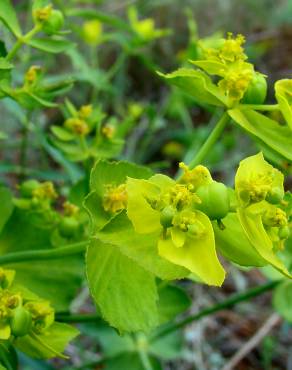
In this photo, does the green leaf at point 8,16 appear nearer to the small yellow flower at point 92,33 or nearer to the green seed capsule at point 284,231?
the green seed capsule at point 284,231

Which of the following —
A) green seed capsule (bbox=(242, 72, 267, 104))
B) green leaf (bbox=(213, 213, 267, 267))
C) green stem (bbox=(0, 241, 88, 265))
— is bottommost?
green stem (bbox=(0, 241, 88, 265))

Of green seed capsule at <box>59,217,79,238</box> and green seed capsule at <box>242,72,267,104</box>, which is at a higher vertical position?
green seed capsule at <box>242,72,267,104</box>

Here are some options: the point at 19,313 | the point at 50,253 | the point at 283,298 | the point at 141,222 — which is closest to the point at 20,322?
the point at 19,313

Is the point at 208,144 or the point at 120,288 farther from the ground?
the point at 208,144

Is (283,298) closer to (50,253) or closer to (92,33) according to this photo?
(50,253)

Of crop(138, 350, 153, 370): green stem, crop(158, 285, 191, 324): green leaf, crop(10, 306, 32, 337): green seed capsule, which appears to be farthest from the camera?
crop(138, 350, 153, 370): green stem

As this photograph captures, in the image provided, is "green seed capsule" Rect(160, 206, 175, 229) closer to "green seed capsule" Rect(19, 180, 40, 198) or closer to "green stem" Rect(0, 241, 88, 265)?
"green stem" Rect(0, 241, 88, 265)

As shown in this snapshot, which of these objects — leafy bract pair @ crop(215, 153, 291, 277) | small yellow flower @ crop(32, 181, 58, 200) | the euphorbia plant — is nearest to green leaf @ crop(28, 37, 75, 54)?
the euphorbia plant
